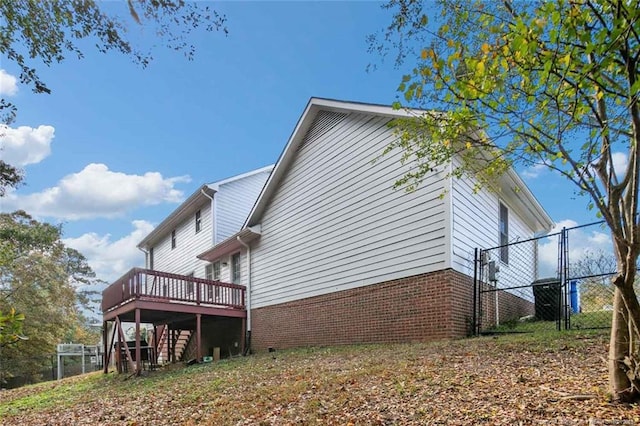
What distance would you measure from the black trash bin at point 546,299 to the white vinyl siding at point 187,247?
1161cm

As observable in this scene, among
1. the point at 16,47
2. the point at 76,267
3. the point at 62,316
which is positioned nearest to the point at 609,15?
the point at 16,47

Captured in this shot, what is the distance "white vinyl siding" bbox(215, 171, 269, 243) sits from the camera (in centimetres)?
1711

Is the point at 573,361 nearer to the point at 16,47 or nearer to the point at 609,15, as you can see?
the point at 609,15

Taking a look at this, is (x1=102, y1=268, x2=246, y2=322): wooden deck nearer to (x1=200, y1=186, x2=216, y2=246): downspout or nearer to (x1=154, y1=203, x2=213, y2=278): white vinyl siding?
(x1=200, y1=186, x2=216, y2=246): downspout

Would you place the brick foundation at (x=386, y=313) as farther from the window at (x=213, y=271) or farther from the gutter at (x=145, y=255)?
the gutter at (x=145, y=255)

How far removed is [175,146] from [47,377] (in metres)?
18.5

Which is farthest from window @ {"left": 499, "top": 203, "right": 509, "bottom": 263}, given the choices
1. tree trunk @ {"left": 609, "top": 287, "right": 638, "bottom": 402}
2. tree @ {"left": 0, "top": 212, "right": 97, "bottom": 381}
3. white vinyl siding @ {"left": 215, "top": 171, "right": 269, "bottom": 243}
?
tree @ {"left": 0, "top": 212, "right": 97, "bottom": 381}

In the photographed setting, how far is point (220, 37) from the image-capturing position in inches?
227

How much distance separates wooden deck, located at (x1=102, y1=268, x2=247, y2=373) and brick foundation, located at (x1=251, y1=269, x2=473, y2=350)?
2314 mm

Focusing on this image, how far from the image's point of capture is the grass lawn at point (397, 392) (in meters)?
3.76

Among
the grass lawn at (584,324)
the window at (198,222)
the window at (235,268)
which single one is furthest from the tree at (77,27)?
the window at (198,222)

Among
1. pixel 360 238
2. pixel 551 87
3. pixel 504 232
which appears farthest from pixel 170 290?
pixel 551 87

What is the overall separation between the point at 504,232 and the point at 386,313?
4.55m

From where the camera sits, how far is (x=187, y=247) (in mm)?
19391
